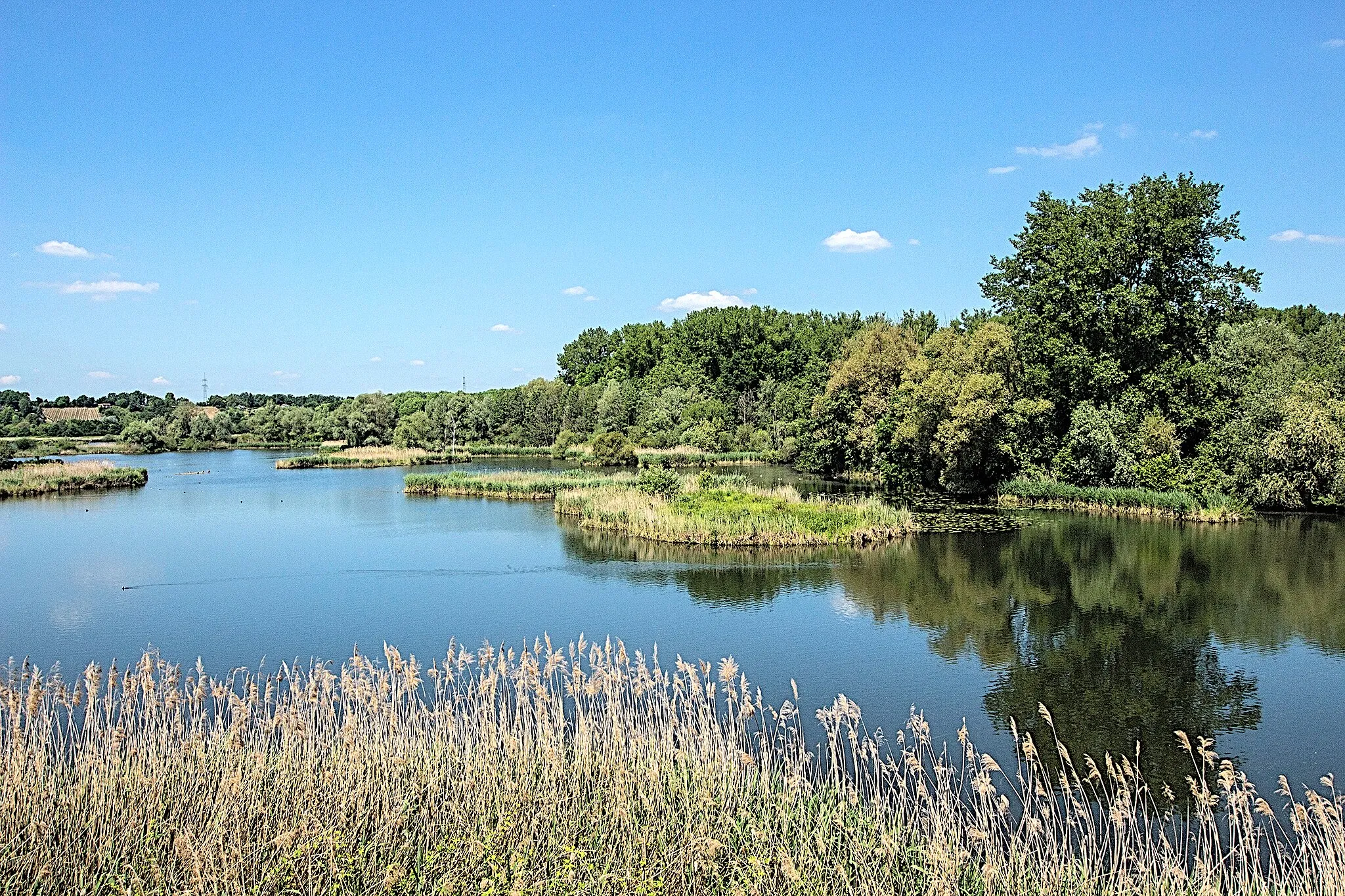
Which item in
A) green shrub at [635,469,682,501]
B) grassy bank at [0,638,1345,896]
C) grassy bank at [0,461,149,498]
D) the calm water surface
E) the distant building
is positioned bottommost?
the calm water surface

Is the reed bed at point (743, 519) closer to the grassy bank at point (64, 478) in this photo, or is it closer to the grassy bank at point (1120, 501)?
the grassy bank at point (1120, 501)

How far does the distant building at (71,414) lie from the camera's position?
98.1m

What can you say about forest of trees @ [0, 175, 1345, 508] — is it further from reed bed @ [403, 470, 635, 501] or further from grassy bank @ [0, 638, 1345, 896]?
grassy bank @ [0, 638, 1345, 896]

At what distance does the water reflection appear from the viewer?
10.5 m

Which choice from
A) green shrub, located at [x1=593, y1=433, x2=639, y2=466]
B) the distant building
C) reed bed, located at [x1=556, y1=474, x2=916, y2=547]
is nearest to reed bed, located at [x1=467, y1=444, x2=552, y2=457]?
green shrub, located at [x1=593, y1=433, x2=639, y2=466]

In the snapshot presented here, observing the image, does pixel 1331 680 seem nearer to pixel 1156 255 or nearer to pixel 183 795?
pixel 183 795

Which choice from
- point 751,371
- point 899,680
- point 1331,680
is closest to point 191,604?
point 899,680

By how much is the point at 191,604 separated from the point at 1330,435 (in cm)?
2790

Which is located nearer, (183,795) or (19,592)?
(183,795)

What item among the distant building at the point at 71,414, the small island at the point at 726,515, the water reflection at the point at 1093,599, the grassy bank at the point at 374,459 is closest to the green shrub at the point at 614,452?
the grassy bank at the point at 374,459

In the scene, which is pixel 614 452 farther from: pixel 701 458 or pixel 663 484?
pixel 663 484

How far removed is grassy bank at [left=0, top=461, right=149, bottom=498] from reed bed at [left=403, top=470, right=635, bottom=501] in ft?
43.6

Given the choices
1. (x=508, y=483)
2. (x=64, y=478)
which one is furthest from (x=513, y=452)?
(x=64, y=478)

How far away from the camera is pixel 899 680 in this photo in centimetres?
1139
